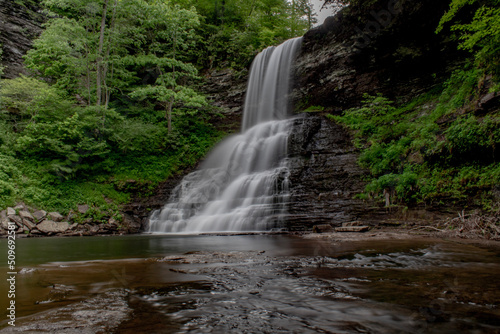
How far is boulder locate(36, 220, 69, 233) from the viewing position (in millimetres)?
9906

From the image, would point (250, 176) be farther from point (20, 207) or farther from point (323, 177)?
A: point (20, 207)

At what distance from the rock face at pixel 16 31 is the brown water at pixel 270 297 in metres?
18.6

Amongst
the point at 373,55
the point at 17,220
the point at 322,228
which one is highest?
the point at 373,55

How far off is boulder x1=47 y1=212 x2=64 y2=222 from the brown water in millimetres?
8965

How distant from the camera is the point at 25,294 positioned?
6.72 ft

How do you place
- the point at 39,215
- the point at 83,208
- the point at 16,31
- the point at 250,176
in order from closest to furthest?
the point at 39,215
the point at 83,208
the point at 250,176
the point at 16,31

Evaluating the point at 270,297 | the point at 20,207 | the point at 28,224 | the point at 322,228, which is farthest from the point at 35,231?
the point at 270,297

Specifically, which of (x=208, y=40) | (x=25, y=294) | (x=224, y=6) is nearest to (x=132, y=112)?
(x=208, y=40)

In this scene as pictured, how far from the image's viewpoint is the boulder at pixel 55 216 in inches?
411

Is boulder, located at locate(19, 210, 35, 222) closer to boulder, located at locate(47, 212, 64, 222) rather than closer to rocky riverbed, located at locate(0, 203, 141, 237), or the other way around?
rocky riverbed, located at locate(0, 203, 141, 237)

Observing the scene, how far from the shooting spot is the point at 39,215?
10.3m

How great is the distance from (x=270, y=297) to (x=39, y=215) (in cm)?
1158

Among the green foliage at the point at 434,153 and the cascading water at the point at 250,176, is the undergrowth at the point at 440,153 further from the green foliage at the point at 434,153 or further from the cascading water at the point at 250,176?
the cascading water at the point at 250,176

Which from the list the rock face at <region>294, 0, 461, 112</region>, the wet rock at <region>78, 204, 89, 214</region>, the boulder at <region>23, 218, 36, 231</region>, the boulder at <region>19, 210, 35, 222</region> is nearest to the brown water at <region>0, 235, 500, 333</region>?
the boulder at <region>23, 218, 36, 231</region>
